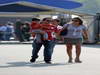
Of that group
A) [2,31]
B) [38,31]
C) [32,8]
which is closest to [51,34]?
[38,31]

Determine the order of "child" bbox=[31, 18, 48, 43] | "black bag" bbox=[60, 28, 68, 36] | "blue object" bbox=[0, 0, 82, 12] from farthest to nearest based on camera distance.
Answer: "blue object" bbox=[0, 0, 82, 12] → "black bag" bbox=[60, 28, 68, 36] → "child" bbox=[31, 18, 48, 43]

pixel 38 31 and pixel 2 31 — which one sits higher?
pixel 38 31

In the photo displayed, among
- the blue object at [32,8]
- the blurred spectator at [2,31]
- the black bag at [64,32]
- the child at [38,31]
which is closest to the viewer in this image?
the child at [38,31]

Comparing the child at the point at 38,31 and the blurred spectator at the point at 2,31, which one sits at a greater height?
the child at the point at 38,31

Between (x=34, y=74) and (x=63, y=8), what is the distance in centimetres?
1676

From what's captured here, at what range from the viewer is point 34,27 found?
16.3 m

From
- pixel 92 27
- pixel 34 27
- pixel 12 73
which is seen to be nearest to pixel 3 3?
pixel 92 27

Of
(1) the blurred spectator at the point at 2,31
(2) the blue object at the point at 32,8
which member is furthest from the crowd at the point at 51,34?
(1) the blurred spectator at the point at 2,31

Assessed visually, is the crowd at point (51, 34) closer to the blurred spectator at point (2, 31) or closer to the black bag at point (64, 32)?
the black bag at point (64, 32)

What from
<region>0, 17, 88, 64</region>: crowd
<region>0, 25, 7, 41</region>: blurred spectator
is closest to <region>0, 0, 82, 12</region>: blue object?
<region>0, 25, 7, 41</region>: blurred spectator

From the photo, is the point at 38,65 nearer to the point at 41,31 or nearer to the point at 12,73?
the point at 41,31

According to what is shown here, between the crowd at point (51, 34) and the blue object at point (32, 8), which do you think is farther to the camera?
the blue object at point (32, 8)

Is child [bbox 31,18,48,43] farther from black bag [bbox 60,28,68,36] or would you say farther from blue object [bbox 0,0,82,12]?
blue object [bbox 0,0,82,12]

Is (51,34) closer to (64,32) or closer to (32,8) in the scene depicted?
(64,32)
